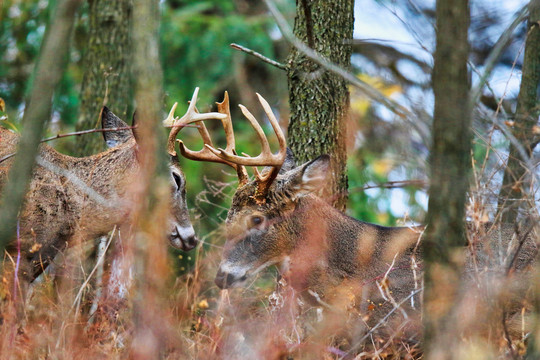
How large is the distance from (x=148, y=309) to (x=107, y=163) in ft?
13.3

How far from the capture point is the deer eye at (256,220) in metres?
6.50

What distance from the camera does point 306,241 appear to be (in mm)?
6430

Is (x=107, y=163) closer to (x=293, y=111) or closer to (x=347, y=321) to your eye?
(x=293, y=111)

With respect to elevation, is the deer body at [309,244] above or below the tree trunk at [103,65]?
below

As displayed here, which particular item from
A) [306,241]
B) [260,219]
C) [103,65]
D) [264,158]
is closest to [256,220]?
[260,219]

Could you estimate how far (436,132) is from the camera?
136 inches

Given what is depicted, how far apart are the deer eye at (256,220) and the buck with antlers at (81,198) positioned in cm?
92

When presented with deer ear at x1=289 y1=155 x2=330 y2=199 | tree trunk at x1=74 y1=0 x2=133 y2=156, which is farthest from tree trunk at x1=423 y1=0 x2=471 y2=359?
tree trunk at x1=74 y1=0 x2=133 y2=156

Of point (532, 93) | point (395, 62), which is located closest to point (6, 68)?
point (395, 62)

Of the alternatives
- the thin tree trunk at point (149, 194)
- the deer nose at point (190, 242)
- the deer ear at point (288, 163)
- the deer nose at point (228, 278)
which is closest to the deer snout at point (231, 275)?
the deer nose at point (228, 278)

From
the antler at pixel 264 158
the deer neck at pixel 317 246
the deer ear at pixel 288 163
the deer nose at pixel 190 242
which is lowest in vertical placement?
the deer nose at pixel 190 242

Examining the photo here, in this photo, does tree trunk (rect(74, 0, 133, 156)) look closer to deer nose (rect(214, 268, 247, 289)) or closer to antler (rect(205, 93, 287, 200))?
antler (rect(205, 93, 287, 200))

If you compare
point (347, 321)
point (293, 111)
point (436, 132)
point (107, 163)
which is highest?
point (436, 132)

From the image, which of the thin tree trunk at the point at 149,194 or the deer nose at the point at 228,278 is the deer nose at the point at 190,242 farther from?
the thin tree trunk at the point at 149,194
